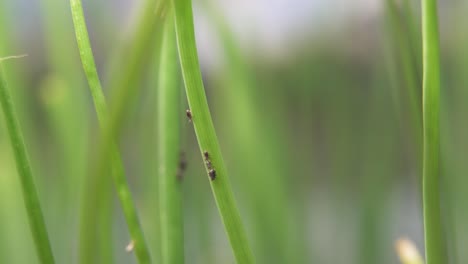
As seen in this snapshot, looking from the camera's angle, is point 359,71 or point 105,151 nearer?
point 105,151

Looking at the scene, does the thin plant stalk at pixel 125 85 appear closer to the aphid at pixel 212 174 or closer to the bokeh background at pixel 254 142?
the aphid at pixel 212 174

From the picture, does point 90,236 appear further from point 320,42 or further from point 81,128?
point 320,42

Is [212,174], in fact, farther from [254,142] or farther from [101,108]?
[254,142]

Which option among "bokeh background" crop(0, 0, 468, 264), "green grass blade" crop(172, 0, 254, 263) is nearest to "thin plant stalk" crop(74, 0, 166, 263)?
"green grass blade" crop(172, 0, 254, 263)

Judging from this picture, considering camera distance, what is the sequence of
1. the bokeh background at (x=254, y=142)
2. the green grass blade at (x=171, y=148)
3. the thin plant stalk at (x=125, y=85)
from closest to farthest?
the thin plant stalk at (x=125, y=85) < the green grass blade at (x=171, y=148) < the bokeh background at (x=254, y=142)

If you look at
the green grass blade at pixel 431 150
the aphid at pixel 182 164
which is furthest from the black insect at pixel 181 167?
the green grass blade at pixel 431 150

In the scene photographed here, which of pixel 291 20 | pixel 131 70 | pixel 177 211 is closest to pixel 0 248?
pixel 177 211
